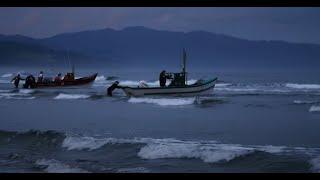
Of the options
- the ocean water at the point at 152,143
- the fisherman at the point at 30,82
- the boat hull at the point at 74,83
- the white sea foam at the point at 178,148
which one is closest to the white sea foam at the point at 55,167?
the ocean water at the point at 152,143

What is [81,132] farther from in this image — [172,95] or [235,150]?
[172,95]

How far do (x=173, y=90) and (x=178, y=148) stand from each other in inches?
273

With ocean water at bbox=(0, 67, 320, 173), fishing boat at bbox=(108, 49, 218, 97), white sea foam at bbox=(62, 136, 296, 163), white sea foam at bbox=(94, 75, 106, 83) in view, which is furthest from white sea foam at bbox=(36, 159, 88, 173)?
white sea foam at bbox=(94, 75, 106, 83)

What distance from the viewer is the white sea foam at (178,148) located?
4211mm

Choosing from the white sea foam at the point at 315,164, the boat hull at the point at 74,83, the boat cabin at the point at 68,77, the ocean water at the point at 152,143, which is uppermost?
the boat cabin at the point at 68,77

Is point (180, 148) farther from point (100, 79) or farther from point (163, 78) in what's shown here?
point (100, 79)

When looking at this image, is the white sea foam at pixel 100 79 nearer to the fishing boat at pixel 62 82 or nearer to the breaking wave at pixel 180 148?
the fishing boat at pixel 62 82

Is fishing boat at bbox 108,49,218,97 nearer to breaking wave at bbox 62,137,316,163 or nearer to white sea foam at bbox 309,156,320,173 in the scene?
breaking wave at bbox 62,137,316,163

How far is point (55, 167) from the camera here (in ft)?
12.2

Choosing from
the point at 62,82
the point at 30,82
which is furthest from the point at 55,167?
the point at 62,82

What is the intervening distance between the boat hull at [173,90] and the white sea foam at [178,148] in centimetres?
621

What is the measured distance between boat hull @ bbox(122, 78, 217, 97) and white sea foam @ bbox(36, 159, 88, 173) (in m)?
7.39

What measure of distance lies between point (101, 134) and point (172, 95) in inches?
225
